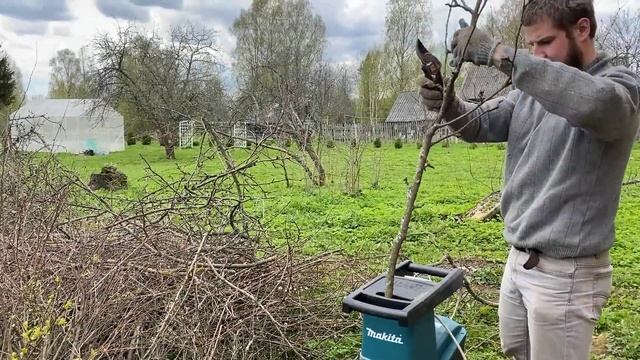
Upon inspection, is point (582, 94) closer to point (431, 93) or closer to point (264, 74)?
point (431, 93)

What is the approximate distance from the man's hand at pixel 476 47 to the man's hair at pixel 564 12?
0.16 meters

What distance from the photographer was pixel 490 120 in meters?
1.97

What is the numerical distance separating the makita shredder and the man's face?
709 mm

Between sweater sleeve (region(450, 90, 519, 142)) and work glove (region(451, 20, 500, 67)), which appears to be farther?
sweater sleeve (region(450, 90, 519, 142))

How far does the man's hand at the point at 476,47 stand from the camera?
5.17ft

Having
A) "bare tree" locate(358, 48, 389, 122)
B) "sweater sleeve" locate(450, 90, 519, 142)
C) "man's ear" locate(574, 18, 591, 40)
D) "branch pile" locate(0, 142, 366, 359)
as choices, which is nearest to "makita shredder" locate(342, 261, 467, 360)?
"sweater sleeve" locate(450, 90, 519, 142)

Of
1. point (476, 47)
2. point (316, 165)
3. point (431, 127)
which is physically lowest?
point (316, 165)

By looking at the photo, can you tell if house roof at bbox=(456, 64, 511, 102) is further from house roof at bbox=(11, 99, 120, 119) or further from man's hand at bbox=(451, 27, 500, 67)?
house roof at bbox=(11, 99, 120, 119)

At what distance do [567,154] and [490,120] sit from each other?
1.25ft

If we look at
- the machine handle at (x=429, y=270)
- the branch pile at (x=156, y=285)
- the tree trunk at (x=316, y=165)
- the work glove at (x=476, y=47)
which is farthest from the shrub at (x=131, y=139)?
the work glove at (x=476, y=47)

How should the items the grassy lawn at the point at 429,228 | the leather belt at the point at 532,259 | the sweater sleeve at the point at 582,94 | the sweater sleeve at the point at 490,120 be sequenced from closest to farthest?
the sweater sleeve at the point at 582,94 < the leather belt at the point at 532,259 < the sweater sleeve at the point at 490,120 < the grassy lawn at the point at 429,228

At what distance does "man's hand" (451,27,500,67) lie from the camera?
158 centimetres

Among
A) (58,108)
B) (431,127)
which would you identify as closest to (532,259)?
(431,127)

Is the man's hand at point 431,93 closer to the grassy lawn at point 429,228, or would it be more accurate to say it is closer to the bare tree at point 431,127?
the bare tree at point 431,127
